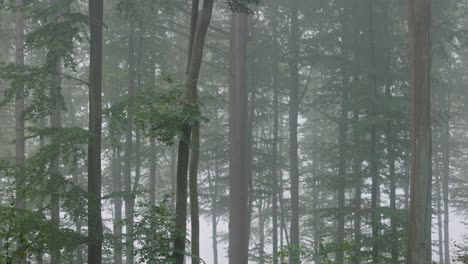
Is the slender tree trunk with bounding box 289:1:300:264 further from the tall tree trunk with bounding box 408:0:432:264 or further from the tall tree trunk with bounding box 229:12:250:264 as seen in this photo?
the tall tree trunk with bounding box 408:0:432:264

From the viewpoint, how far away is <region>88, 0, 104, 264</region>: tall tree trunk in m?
10.6

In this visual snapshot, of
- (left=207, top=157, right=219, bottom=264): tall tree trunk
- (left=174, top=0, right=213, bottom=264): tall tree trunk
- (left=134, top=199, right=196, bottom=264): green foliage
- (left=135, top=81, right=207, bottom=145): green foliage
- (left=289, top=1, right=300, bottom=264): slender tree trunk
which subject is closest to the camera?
(left=135, top=81, right=207, bottom=145): green foliage

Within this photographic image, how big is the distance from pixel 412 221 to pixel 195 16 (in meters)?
6.47

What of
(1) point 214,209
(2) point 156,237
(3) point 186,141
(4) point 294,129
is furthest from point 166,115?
(1) point 214,209

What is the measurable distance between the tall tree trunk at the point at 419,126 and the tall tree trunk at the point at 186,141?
5.19m

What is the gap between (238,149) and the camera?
59.1 feet

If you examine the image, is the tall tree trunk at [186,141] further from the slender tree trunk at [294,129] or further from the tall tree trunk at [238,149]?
the slender tree trunk at [294,129]

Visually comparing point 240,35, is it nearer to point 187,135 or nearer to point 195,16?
point 195,16

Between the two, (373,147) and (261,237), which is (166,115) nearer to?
(373,147)

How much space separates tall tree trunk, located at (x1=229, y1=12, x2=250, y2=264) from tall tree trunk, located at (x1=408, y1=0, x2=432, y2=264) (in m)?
7.11

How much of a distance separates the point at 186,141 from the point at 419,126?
5805mm

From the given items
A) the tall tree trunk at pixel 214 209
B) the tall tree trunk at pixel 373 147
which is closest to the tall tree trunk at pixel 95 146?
the tall tree trunk at pixel 373 147

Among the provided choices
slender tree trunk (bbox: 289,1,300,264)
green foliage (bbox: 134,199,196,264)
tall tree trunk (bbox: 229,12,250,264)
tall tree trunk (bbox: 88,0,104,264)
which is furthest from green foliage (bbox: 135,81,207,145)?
slender tree trunk (bbox: 289,1,300,264)

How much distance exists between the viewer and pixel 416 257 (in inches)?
460
